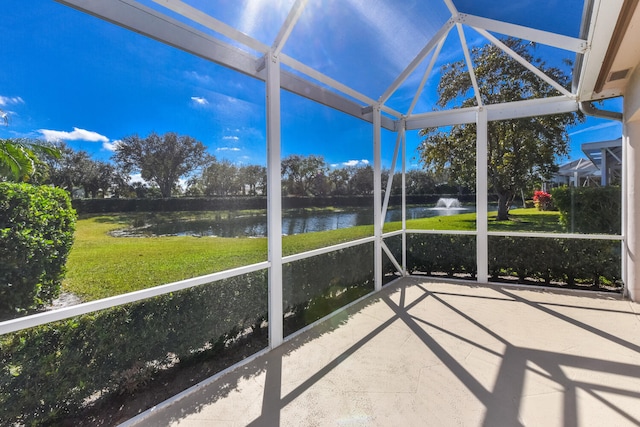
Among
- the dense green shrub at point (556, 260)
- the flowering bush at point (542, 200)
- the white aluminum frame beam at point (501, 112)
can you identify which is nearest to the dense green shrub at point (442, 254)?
the dense green shrub at point (556, 260)

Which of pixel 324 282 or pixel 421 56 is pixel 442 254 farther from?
pixel 421 56

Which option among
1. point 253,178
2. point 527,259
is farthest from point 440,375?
point 527,259

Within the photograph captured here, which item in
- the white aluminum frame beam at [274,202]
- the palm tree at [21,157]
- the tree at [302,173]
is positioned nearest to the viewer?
the palm tree at [21,157]

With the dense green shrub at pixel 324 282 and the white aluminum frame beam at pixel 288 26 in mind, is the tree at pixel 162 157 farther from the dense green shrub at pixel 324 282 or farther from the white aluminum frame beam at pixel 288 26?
the dense green shrub at pixel 324 282

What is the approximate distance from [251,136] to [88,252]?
1.55 meters

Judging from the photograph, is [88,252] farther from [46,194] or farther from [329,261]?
[329,261]

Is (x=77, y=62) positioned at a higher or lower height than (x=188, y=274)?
higher

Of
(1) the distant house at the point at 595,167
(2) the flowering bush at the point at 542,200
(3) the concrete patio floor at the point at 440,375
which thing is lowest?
(3) the concrete patio floor at the point at 440,375

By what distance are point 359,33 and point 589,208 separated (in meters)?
4.60

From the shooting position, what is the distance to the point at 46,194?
1661 mm

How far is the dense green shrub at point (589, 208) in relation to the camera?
14.7 ft

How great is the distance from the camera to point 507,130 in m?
5.17

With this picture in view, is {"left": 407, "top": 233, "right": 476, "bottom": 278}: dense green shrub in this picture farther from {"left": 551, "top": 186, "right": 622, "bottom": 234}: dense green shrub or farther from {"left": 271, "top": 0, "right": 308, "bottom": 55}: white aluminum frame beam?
{"left": 271, "top": 0, "right": 308, "bottom": 55}: white aluminum frame beam

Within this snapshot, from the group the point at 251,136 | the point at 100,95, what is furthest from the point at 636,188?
the point at 100,95
